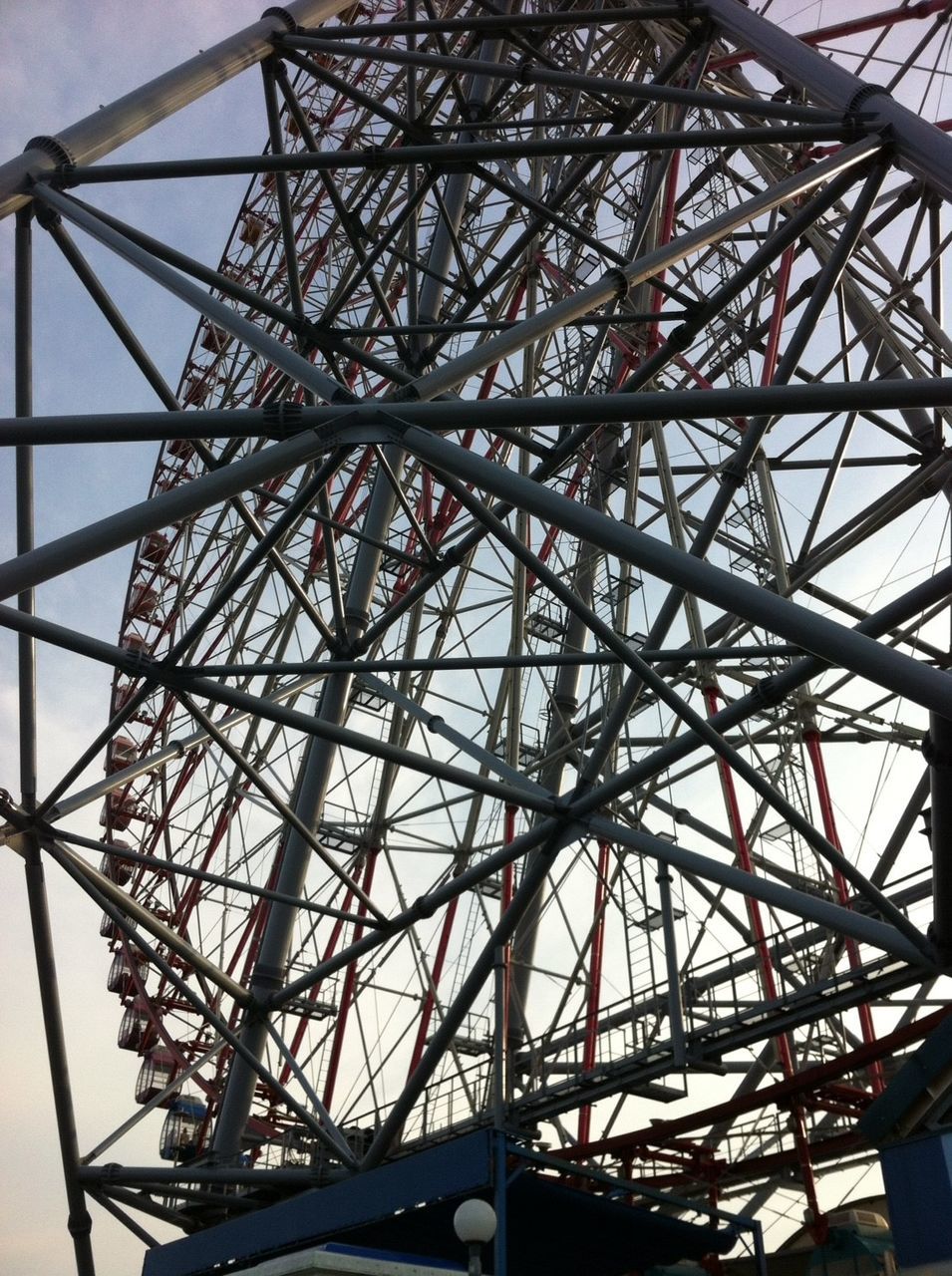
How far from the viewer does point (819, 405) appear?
7.80m

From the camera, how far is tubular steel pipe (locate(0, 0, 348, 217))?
9984mm

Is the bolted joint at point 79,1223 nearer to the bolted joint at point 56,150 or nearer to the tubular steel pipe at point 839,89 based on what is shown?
the bolted joint at point 56,150

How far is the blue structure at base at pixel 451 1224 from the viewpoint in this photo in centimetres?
1194

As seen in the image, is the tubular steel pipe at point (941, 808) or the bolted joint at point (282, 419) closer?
the tubular steel pipe at point (941, 808)

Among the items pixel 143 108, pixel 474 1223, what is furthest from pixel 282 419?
pixel 474 1223

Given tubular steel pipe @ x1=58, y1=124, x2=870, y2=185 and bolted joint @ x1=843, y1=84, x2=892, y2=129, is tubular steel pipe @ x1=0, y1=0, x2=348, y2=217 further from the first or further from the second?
bolted joint @ x1=843, y1=84, x2=892, y2=129

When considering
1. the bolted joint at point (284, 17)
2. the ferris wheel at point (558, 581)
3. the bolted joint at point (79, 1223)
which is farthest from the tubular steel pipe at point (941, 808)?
the bolted joint at point (79, 1223)

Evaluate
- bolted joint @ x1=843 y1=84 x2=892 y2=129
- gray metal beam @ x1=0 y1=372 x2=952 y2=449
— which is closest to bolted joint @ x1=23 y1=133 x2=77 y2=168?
gray metal beam @ x1=0 y1=372 x2=952 y2=449

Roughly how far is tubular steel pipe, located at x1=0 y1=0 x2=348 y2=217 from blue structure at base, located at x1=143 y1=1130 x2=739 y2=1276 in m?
8.48

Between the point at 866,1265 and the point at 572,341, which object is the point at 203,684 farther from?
the point at 572,341

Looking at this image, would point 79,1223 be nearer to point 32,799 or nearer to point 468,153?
point 32,799

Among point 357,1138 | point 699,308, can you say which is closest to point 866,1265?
point 357,1138

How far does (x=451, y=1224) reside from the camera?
1266 cm

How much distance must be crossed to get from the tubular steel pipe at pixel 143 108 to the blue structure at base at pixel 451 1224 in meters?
8.48
